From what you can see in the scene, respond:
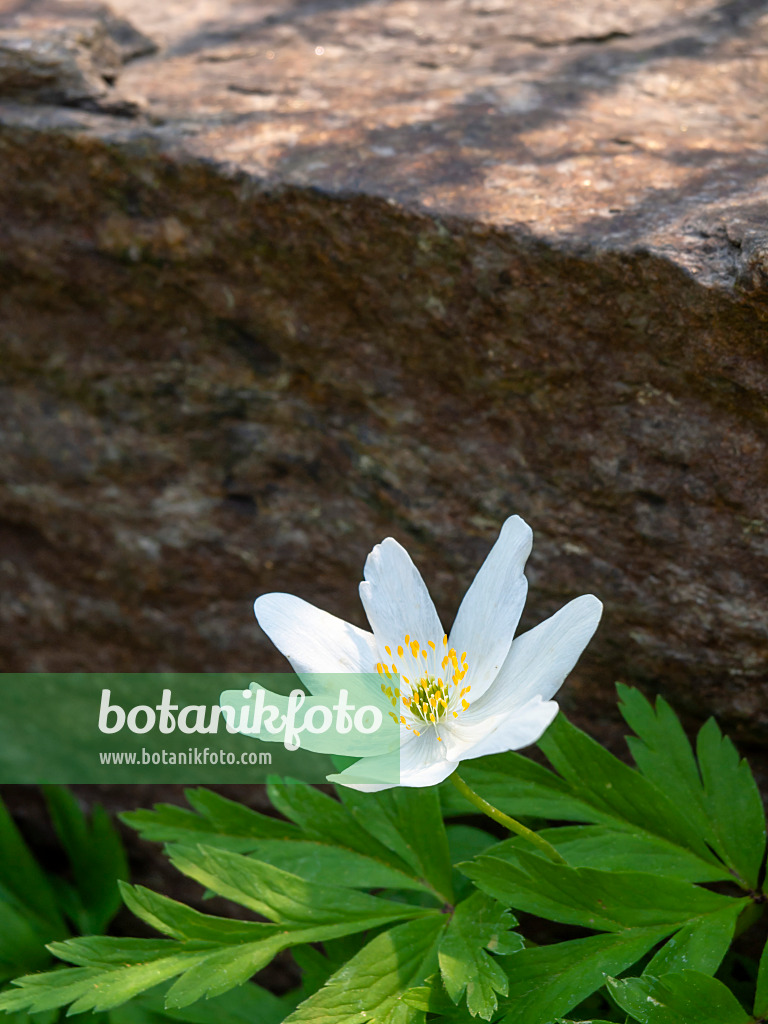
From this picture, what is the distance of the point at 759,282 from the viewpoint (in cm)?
151

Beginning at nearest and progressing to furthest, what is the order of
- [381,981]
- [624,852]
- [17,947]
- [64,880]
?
1. [381,981]
2. [624,852]
3. [17,947]
4. [64,880]

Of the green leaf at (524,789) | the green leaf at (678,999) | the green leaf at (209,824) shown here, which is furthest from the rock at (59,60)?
the green leaf at (678,999)

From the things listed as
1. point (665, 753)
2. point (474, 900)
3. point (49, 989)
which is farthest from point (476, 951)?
point (49, 989)

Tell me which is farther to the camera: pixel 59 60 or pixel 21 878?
pixel 21 878

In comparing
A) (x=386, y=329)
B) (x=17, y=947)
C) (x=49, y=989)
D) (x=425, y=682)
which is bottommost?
(x=17, y=947)

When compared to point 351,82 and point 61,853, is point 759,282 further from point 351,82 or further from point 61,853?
point 61,853

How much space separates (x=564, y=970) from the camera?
1478 millimetres

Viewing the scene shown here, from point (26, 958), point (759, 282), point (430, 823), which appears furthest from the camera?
point (26, 958)

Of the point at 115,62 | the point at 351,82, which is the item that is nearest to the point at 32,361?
the point at 115,62

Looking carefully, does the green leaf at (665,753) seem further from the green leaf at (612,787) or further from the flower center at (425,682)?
the flower center at (425,682)

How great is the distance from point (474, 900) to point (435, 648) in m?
0.48

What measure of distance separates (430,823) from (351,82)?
183cm

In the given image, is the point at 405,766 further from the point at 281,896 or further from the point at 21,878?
the point at 21,878

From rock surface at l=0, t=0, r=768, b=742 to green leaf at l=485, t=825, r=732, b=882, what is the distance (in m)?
0.35
